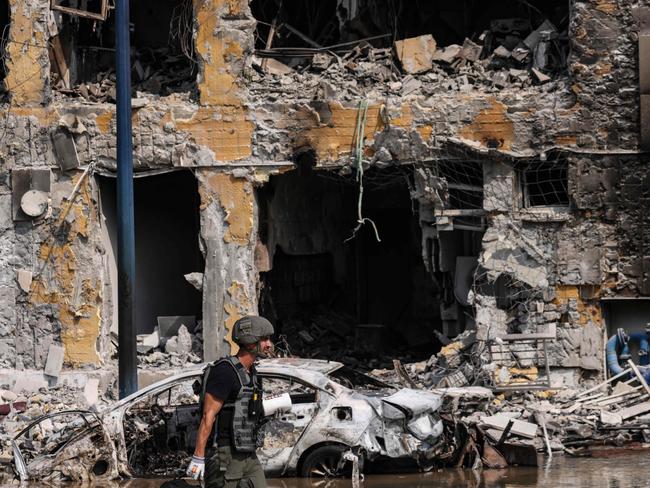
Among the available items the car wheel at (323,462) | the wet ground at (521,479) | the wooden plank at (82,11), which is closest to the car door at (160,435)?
the wet ground at (521,479)

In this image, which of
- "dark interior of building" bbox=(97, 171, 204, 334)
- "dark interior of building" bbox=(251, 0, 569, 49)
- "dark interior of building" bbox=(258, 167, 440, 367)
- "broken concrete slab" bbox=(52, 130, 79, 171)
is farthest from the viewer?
"dark interior of building" bbox=(97, 171, 204, 334)

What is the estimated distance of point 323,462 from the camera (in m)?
13.0

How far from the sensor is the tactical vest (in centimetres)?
939

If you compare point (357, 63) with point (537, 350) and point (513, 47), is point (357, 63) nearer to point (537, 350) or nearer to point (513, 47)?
point (513, 47)

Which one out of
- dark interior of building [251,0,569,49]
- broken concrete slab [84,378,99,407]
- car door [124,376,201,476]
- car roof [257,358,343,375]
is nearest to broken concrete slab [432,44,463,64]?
dark interior of building [251,0,569,49]

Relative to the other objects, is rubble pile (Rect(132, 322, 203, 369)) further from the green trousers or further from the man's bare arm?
the man's bare arm

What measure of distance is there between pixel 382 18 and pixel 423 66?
1.47 m

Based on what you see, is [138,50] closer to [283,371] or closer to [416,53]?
[416,53]

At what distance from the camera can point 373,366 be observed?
20875 mm

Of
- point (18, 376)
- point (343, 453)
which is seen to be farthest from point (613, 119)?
point (18, 376)

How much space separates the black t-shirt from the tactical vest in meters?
0.02

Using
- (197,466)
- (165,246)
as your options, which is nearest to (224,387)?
(197,466)

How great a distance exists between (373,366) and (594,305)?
4057 mm

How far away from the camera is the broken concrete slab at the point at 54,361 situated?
1944 centimetres
